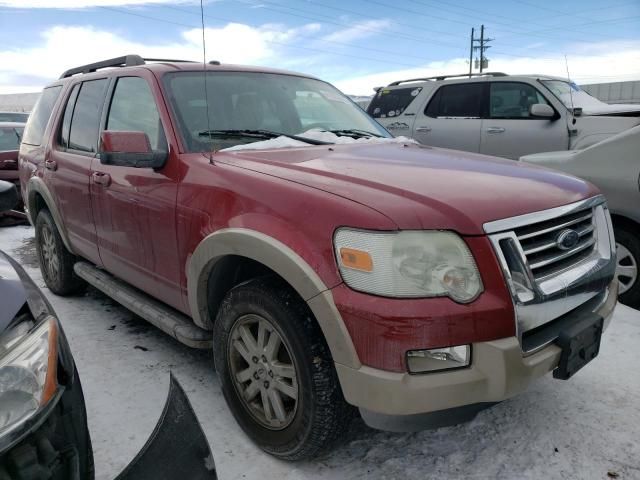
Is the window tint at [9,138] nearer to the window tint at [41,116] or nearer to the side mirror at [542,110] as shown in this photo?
the window tint at [41,116]

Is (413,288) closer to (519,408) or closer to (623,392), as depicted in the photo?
(519,408)

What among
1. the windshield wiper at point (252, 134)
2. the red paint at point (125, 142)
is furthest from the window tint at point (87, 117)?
the windshield wiper at point (252, 134)

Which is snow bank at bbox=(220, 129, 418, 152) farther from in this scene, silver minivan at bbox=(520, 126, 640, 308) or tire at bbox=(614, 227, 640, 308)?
tire at bbox=(614, 227, 640, 308)

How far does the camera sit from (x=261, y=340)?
7.61 feet

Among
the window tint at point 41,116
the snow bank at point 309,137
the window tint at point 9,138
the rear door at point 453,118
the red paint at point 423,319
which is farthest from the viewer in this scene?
the window tint at point 9,138

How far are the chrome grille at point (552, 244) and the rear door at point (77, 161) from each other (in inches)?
112

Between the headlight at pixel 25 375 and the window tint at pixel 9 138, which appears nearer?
the headlight at pixel 25 375

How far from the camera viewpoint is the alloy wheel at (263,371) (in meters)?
2.25

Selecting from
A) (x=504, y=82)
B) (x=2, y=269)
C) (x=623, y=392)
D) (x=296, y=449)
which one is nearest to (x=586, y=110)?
(x=504, y=82)

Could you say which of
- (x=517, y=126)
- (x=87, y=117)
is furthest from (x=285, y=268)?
(x=517, y=126)

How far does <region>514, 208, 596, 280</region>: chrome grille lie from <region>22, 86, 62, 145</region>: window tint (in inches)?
164

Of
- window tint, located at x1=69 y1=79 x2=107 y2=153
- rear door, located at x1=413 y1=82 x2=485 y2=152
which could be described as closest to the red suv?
window tint, located at x1=69 y1=79 x2=107 y2=153

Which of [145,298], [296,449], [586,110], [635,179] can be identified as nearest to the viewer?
[296,449]

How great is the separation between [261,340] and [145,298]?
50.0 inches
